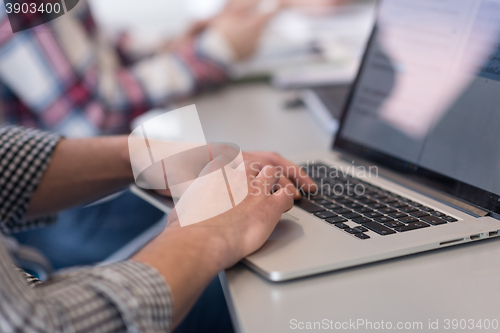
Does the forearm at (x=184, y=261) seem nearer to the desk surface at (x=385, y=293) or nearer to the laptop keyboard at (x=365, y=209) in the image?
the desk surface at (x=385, y=293)

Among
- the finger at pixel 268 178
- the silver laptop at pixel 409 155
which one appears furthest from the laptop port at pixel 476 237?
the finger at pixel 268 178

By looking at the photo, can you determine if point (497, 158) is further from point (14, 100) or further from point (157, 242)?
point (14, 100)

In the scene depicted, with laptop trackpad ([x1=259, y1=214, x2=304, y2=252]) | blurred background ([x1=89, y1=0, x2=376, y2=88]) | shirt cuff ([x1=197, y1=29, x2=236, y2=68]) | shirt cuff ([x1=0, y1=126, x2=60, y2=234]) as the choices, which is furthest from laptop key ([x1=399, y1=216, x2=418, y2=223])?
shirt cuff ([x1=197, y1=29, x2=236, y2=68])

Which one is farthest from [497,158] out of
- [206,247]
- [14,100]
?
[14,100]

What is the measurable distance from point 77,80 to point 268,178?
2.09 feet

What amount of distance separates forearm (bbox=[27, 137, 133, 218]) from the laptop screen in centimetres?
35

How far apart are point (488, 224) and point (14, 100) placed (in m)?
0.90

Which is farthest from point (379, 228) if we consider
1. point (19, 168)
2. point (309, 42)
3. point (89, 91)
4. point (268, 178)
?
point (309, 42)

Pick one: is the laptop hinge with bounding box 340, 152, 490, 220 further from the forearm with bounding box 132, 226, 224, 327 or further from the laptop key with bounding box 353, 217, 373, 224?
the forearm with bounding box 132, 226, 224, 327

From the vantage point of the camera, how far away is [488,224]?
438mm

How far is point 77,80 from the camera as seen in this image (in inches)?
37.1

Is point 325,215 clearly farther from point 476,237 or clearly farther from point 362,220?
point 476,237

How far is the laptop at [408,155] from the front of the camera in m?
0.41

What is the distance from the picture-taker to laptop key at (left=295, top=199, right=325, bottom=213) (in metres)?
0.49
